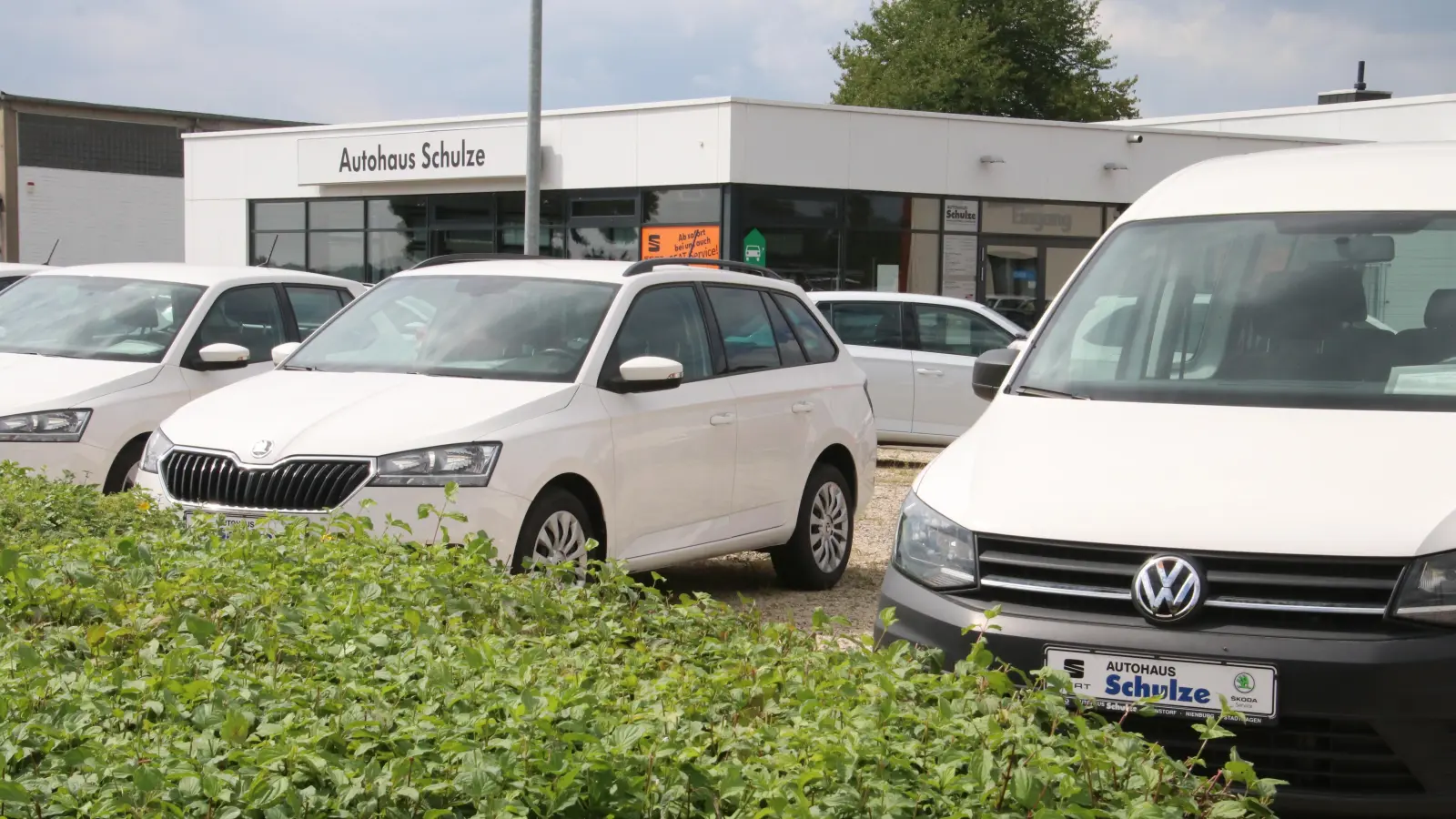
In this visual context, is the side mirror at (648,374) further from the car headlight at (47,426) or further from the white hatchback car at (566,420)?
the car headlight at (47,426)

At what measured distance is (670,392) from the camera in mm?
7883

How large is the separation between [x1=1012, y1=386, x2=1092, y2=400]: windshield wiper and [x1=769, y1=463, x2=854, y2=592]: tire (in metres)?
3.57

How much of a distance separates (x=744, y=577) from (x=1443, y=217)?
16.5ft

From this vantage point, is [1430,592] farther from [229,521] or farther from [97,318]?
[97,318]

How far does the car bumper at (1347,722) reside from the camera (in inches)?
151

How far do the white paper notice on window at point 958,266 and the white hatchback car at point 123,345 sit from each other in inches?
742

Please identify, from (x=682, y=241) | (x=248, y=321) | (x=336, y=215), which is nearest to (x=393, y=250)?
(x=336, y=215)

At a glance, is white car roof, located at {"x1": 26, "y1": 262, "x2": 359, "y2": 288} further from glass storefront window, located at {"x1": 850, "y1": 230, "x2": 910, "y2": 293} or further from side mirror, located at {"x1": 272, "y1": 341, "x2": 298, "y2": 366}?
glass storefront window, located at {"x1": 850, "y1": 230, "x2": 910, "y2": 293}

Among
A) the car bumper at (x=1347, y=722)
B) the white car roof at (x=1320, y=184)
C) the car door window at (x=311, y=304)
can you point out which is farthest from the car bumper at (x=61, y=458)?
the car bumper at (x=1347, y=722)

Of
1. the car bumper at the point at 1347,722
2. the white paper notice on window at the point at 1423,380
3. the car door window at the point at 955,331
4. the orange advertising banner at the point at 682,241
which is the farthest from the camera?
the orange advertising banner at the point at 682,241

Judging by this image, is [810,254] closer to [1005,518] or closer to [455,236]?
[455,236]

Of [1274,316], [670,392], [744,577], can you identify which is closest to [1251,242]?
[1274,316]

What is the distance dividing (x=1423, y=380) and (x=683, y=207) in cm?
2365

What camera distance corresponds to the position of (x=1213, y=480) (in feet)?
14.2
